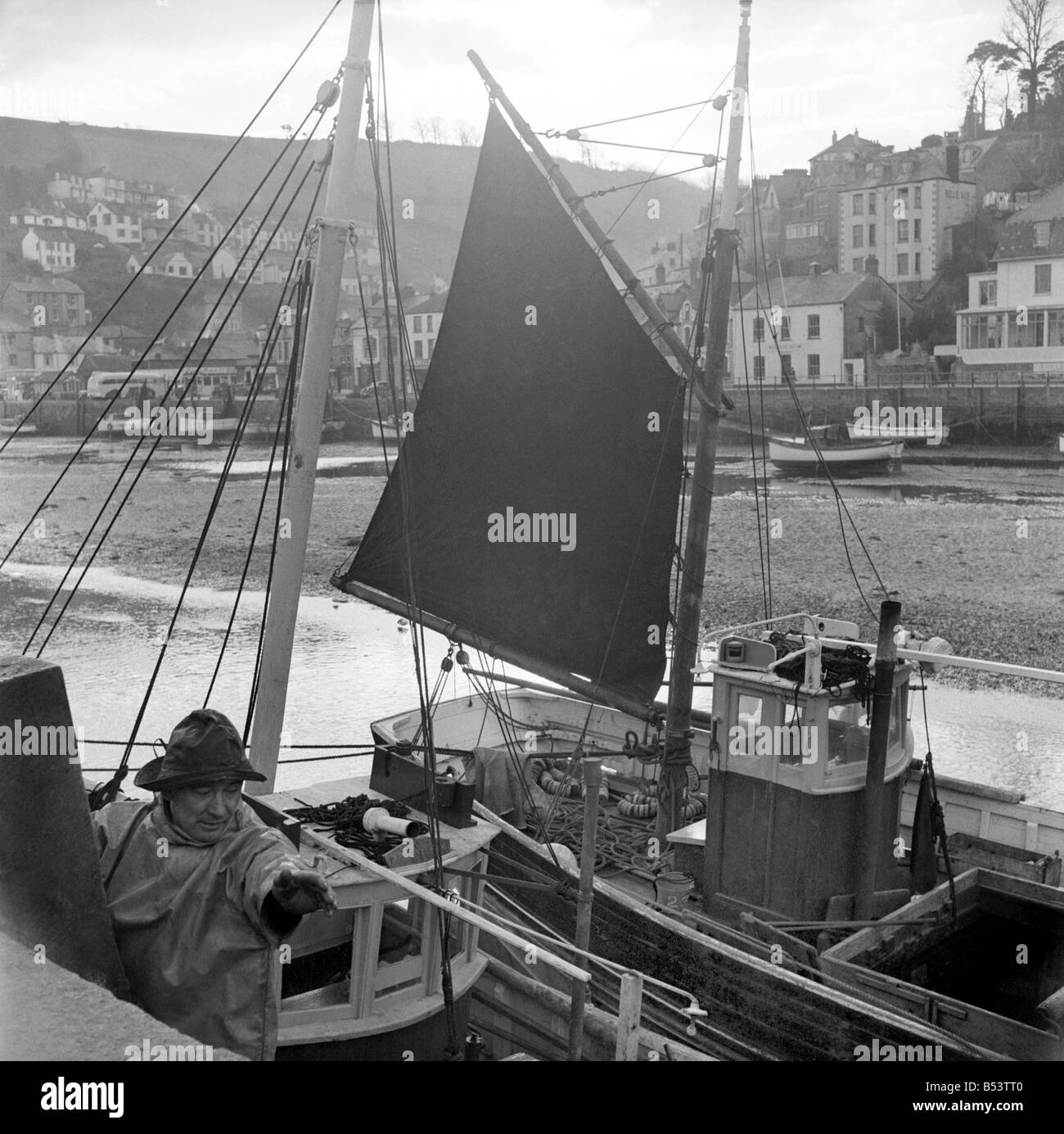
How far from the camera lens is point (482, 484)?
1006cm

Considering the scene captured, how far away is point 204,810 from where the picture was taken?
11.6 ft

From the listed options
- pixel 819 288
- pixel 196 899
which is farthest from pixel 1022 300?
pixel 196 899

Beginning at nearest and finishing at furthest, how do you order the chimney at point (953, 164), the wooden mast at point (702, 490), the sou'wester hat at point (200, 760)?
the sou'wester hat at point (200, 760), the wooden mast at point (702, 490), the chimney at point (953, 164)

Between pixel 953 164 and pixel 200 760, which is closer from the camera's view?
pixel 200 760

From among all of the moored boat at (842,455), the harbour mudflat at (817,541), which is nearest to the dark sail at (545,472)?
the harbour mudflat at (817,541)

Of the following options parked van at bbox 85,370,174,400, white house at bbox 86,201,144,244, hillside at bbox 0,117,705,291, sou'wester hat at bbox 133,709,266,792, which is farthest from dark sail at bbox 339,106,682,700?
white house at bbox 86,201,144,244

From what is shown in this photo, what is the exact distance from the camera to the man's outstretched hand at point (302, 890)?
313cm

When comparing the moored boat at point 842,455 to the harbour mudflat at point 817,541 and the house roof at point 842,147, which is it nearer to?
the harbour mudflat at point 817,541

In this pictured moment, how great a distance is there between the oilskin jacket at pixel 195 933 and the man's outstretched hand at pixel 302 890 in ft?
0.79

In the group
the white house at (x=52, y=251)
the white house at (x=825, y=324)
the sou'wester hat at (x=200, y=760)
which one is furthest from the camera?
the white house at (x=52, y=251)

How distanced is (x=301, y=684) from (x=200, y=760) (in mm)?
16052

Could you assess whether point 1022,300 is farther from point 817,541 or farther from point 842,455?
point 817,541

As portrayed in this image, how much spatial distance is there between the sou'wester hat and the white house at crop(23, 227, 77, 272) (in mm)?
46644

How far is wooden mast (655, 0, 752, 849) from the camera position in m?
9.52
